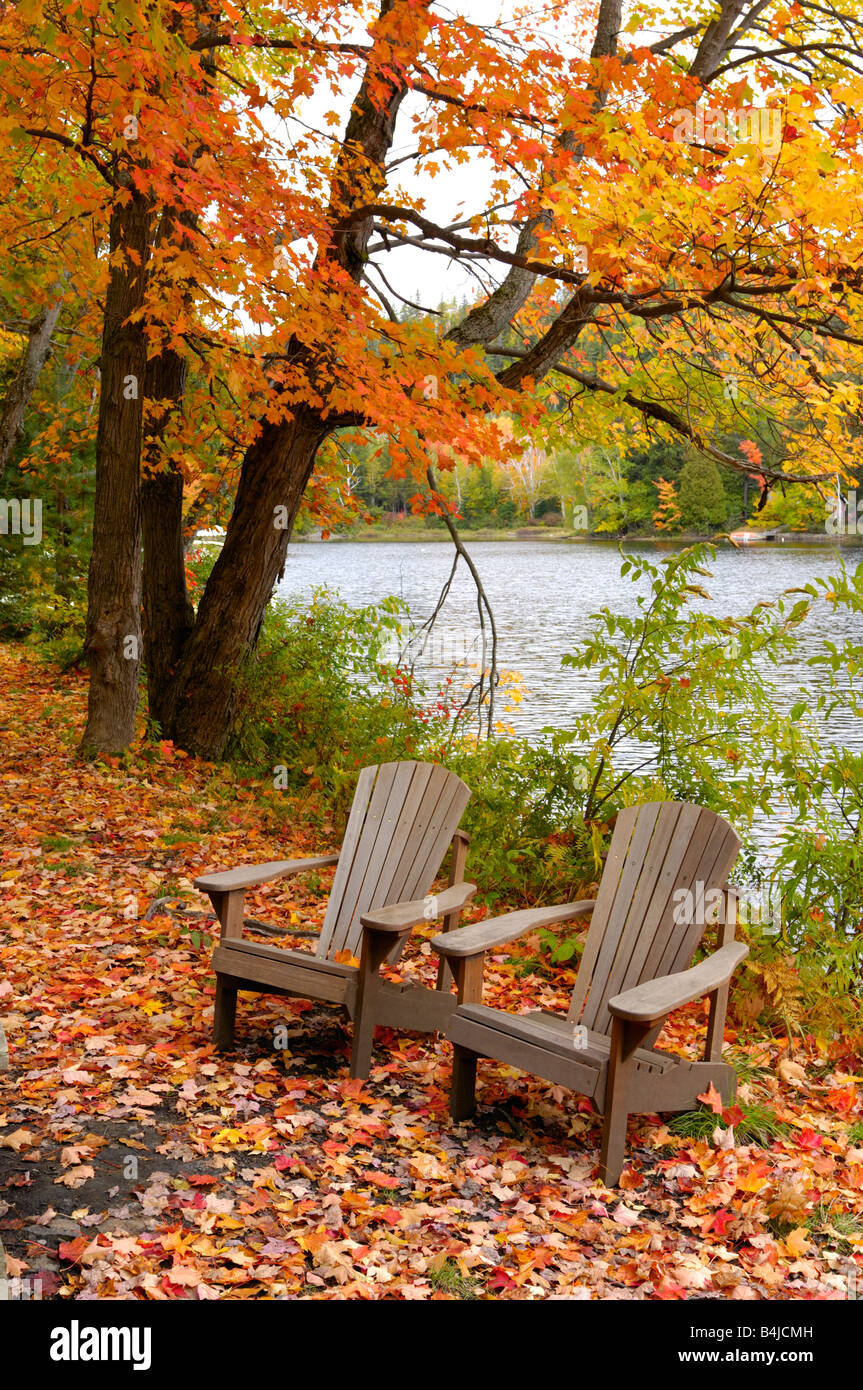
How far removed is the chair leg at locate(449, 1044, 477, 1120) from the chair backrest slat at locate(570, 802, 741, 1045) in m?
0.42

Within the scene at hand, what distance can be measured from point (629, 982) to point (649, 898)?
0.27 metres

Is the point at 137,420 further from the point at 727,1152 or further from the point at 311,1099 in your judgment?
the point at 727,1152

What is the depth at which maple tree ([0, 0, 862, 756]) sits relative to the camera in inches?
193

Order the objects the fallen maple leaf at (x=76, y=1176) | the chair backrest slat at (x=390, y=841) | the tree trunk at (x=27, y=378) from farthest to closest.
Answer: the tree trunk at (x=27, y=378) → the chair backrest slat at (x=390, y=841) → the fallen maple leaf at (x=76, y=1176)

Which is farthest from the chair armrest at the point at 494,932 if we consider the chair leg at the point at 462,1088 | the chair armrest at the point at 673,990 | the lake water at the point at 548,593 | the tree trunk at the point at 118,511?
the tree trunk at the point at 118,511

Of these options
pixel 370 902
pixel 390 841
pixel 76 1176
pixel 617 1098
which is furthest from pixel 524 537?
pixel 76 1176

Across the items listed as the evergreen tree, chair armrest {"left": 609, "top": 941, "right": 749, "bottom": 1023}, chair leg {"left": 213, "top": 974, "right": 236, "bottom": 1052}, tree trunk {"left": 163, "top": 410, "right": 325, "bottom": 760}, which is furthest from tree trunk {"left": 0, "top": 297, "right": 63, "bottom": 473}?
the evergreen tree

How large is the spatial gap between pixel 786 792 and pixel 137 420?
4648 millimetres

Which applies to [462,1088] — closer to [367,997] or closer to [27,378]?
[367,997]

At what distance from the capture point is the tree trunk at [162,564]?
7793 millimetres

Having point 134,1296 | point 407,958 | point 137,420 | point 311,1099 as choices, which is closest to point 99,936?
point 407,958

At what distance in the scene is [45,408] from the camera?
13.1 m

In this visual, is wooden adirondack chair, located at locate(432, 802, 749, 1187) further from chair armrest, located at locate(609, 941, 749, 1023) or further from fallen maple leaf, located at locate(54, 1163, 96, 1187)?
fallen maple leaf, located at locate(54, 1163, 96, 1187)

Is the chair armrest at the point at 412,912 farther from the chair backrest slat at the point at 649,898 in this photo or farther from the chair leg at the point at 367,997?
the chair backrest slat at the point at 649,898
